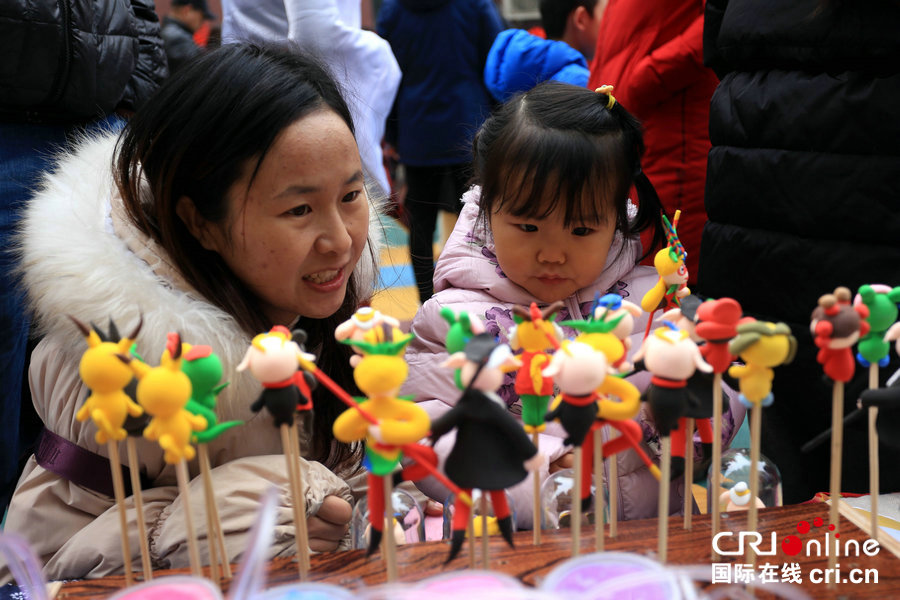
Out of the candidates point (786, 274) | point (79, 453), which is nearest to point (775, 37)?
point (786, 274)

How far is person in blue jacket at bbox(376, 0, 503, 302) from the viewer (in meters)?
2.56

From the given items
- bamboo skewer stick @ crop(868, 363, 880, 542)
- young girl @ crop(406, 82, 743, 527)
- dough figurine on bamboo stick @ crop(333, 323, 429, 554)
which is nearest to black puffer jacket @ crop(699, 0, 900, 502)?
young girl @ crop(406, 82, 743, 527)

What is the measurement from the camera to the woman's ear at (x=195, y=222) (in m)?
0.99

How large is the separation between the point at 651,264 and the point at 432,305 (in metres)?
0.44

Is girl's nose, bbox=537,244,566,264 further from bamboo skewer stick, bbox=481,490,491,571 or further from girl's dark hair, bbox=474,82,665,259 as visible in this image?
bamboo skewer stick, bbox=481,490,491,571

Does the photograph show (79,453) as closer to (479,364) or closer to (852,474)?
(479,364)

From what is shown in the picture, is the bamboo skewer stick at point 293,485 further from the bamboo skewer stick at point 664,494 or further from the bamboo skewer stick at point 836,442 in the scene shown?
the bamboo skewer stick at point 836,442

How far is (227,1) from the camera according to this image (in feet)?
6.31

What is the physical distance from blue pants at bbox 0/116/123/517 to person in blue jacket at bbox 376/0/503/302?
1275 millimetres

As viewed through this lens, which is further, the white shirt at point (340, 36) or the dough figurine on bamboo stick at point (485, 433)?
the white shirt at point (340, 36)

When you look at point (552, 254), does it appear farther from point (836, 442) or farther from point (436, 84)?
point (436, 84)

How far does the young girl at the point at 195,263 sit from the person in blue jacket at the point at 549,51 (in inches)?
43.0

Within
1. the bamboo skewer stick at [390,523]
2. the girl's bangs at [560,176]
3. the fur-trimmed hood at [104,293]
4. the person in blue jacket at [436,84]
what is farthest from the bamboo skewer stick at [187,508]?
the person in blue jacket at [436,84]

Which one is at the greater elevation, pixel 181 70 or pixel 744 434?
pixel 181 70
